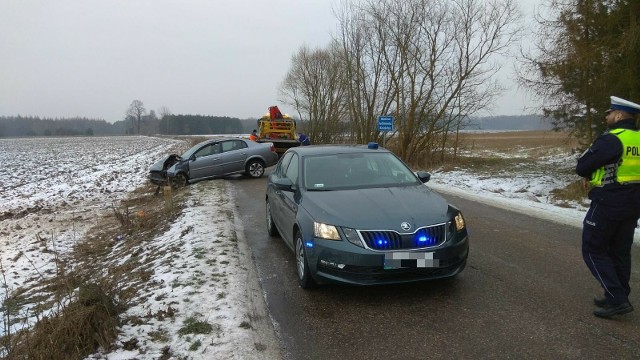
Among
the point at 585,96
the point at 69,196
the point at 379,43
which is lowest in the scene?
the point at 69,196

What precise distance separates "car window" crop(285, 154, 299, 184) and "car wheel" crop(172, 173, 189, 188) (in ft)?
34.3

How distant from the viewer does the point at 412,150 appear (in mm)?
21562

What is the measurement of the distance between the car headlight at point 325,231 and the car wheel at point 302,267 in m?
0.30

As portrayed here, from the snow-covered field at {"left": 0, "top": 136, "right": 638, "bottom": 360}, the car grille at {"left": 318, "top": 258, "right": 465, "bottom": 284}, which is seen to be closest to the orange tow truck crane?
the snow-covered field at {"left": 0, "top": 136, "right": 638, "bottom": 360}

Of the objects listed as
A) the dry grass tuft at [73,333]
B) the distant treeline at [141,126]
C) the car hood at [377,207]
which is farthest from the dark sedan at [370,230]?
the distant treeline at [141,126]

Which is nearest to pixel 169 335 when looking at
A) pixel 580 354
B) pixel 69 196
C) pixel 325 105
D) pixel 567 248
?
pixel 580 354

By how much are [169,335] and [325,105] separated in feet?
122

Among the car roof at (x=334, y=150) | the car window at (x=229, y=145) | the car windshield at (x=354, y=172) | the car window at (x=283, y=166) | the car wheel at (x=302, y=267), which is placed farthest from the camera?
the car window at (x=229, y=145)

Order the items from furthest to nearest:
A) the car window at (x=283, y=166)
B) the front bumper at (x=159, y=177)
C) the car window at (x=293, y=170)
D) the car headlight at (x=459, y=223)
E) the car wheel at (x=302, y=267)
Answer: the front bumper at (x=159, y=177), the car window at (x=283, y=166), the car window at (x=293, y=170), the car wheel at (x=302, y=267), the car headlight at (x=459, y=223)

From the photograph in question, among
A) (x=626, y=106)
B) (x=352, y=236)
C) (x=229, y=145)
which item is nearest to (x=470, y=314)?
(x=352, y=236)

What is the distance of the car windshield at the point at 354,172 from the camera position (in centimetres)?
→ 545

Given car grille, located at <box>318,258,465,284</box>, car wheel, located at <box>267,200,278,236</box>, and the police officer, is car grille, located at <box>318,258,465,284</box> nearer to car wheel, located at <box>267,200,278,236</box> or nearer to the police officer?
the police officer

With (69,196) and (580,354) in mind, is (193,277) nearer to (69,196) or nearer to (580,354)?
(580,354)

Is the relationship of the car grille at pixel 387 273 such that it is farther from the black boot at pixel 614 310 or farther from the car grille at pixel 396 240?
the black boot at pixel 614 310
